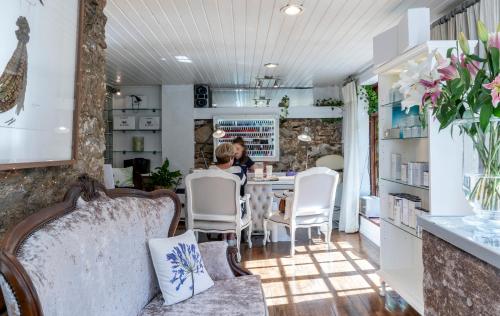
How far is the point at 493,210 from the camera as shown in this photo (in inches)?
56.2

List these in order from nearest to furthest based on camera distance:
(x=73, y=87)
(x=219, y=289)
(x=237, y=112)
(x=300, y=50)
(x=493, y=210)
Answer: (x=493, y=210) < (x=73, y=87) < (x=219, y=289) < (x=300, y=50) < (x=237, y=112)

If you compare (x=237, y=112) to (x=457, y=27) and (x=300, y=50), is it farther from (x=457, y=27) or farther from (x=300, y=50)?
(x=457, y=27)

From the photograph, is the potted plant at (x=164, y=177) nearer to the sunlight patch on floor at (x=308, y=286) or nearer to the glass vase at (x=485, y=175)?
the sunlight patch on floor at (x=308, y=286)

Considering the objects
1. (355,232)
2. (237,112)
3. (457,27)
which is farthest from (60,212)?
(237,112)

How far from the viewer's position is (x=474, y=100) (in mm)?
1314

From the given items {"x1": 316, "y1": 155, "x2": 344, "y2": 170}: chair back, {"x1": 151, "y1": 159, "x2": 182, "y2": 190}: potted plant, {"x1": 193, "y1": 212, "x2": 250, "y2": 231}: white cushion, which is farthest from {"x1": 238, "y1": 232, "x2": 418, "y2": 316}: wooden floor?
{"x1": 151, "y1": 159, "x2": 182, "y2": 190}: potted plant

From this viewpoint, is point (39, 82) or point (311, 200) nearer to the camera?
point (39, 82)

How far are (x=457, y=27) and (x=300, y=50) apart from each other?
2015mm

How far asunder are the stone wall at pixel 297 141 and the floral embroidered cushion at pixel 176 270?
5.08 m

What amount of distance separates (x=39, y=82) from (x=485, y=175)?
1819 mm

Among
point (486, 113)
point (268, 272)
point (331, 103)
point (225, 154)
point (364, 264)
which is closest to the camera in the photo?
point (486, 113)

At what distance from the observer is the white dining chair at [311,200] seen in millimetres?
4285

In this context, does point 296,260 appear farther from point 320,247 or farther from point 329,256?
point 320,247

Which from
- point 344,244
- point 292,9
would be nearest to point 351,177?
point 344,244
